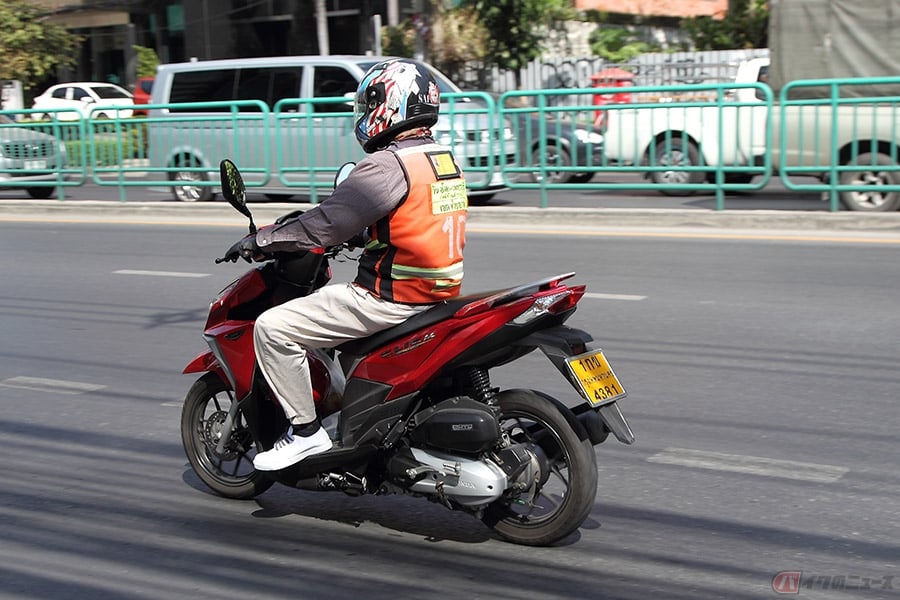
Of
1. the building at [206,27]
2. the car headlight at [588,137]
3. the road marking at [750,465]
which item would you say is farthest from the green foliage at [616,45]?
the road marking at [750,465]

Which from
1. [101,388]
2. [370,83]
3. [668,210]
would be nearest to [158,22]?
[668,210]

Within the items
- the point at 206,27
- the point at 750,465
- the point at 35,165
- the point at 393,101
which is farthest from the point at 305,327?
the point at 206,27

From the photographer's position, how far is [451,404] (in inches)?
167

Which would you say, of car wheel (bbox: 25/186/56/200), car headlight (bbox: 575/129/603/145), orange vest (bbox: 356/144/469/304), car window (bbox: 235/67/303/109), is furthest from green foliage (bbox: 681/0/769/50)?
orange vest (bbox: 356/144/469/304)

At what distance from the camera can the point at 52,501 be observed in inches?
199

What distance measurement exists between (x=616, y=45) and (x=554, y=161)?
2092 centimetres

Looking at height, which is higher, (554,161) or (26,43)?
(26,43)

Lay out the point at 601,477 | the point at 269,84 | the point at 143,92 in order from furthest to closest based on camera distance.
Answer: the point at 143,92
the point at 269,84
the point at 601,477

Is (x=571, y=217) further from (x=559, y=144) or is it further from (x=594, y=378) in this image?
(x=594, y=378)

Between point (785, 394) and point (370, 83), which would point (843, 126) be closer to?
point (785, 394)

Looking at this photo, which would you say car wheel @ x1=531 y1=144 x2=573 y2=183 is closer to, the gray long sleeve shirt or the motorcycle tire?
the motorcycle tire

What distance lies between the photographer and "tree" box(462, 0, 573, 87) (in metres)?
28.7

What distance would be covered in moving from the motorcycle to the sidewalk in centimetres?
832

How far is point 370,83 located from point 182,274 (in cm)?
703
